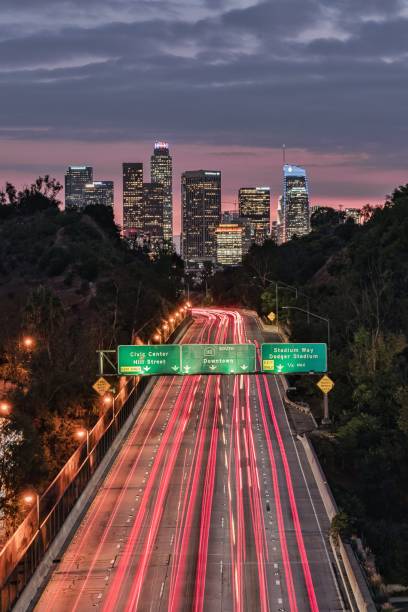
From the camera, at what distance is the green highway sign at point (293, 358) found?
48.8 m

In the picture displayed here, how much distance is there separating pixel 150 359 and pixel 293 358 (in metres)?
8.54

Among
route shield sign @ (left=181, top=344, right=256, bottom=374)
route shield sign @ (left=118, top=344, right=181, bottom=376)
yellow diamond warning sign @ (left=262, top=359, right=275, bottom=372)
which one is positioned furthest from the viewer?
yellow diamond warning sign @ (left=262, top=359, right=275, bottom=372)

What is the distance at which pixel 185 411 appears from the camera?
216 ft

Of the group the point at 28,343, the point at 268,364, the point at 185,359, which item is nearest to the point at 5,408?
the point at 185,359

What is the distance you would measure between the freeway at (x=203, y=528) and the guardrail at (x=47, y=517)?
1210mm

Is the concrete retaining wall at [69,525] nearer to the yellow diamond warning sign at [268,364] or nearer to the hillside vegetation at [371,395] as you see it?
the yellow diamond warning sign at [268,364]

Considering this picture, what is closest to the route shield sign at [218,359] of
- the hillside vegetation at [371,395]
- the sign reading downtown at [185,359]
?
the sign reading downtown at [185,359]

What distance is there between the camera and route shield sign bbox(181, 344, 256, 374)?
4853 cm

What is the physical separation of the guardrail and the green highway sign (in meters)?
10.9

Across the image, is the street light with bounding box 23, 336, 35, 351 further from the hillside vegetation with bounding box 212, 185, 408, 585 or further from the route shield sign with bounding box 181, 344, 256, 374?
the route shield sign with bounding box 181, 344, 256, 374

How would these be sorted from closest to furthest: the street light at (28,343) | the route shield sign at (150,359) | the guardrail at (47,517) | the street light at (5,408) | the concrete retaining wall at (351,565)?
1. the concrete retaining wall at (351,565)
2. the guardrail at (47,517)
3. the route shield sign at (150,359)
4. the street light at (5,408)
5. the street light at (28,343)

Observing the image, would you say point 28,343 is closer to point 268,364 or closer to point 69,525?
point 268,364

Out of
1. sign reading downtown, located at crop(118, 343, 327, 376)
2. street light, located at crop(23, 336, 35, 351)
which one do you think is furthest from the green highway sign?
street light, located at crop(23, 336, 35, 351)

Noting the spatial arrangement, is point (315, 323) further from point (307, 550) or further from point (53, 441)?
point (307, 550)
